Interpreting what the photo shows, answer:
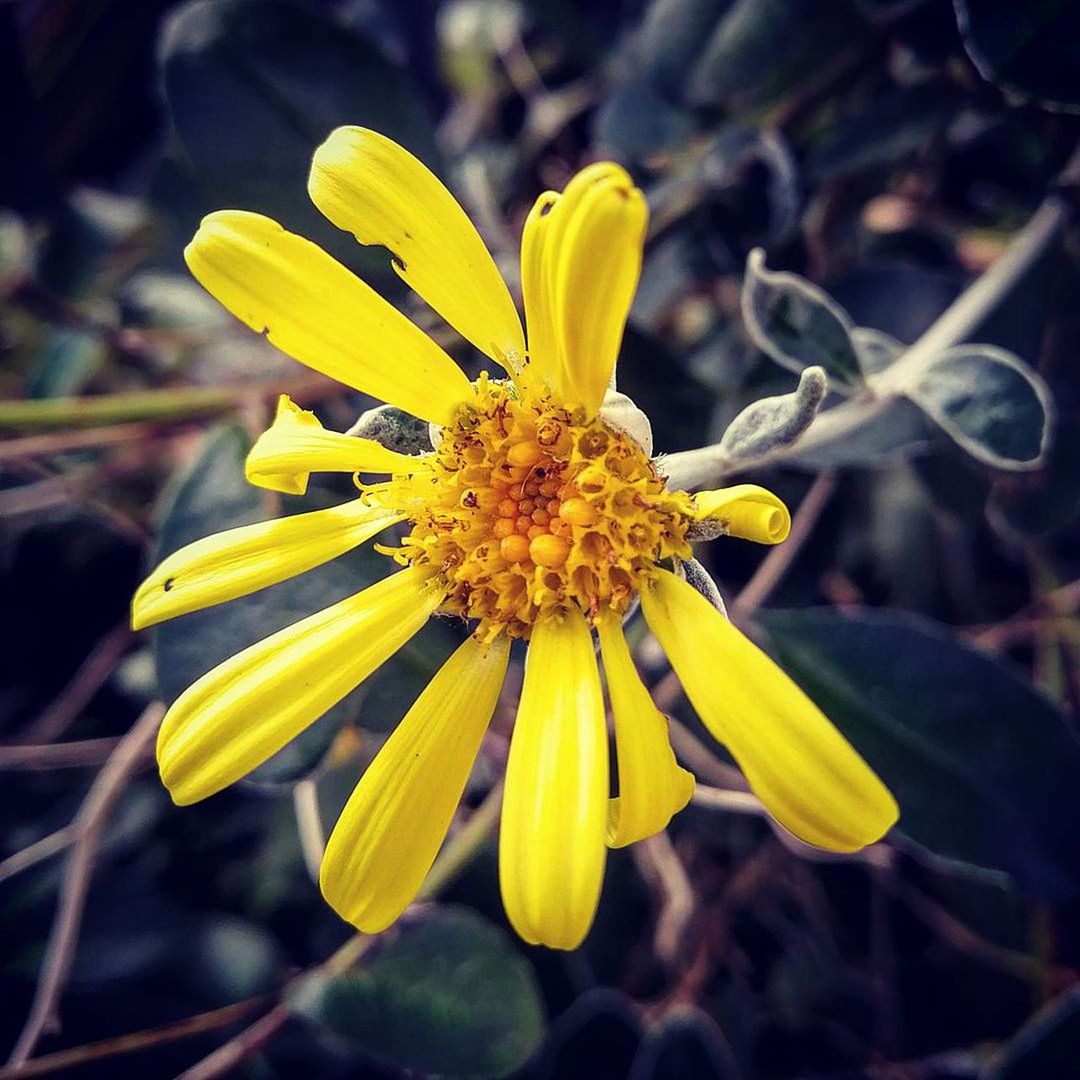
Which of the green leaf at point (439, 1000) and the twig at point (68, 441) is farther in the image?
the twig at point (68, 441)

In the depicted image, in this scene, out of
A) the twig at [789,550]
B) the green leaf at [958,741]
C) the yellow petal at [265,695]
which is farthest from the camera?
the twig at [789,550]

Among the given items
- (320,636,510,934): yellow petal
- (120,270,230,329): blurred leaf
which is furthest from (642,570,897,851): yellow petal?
(120,270,230,329): blurred leaf

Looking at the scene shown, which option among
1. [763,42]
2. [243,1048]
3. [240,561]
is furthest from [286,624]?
[763,42]

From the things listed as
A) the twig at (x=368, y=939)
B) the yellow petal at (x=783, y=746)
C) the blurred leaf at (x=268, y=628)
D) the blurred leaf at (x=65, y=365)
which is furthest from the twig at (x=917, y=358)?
the blurred leaf at (x=65, y=365)

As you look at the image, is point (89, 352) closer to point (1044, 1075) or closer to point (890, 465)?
point (890, 465)

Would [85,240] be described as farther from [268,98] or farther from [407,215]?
[407,215]

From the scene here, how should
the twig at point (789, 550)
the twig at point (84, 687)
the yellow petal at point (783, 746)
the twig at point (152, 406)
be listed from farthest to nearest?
1. the twig at point (84, 687)
2. the twig at point (789, 550)
3. the twig at point (152, 406)
4. the yellow petal at point (783, 746)

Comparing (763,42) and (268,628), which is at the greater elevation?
(763,42)

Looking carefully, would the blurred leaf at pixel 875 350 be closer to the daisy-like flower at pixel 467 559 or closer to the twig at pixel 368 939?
the daisy-like flower at pixel 467 559

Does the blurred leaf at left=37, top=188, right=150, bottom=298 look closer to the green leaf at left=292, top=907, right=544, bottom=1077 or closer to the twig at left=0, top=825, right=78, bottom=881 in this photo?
the twig at left=0, top=825, right=78, bottom=881
